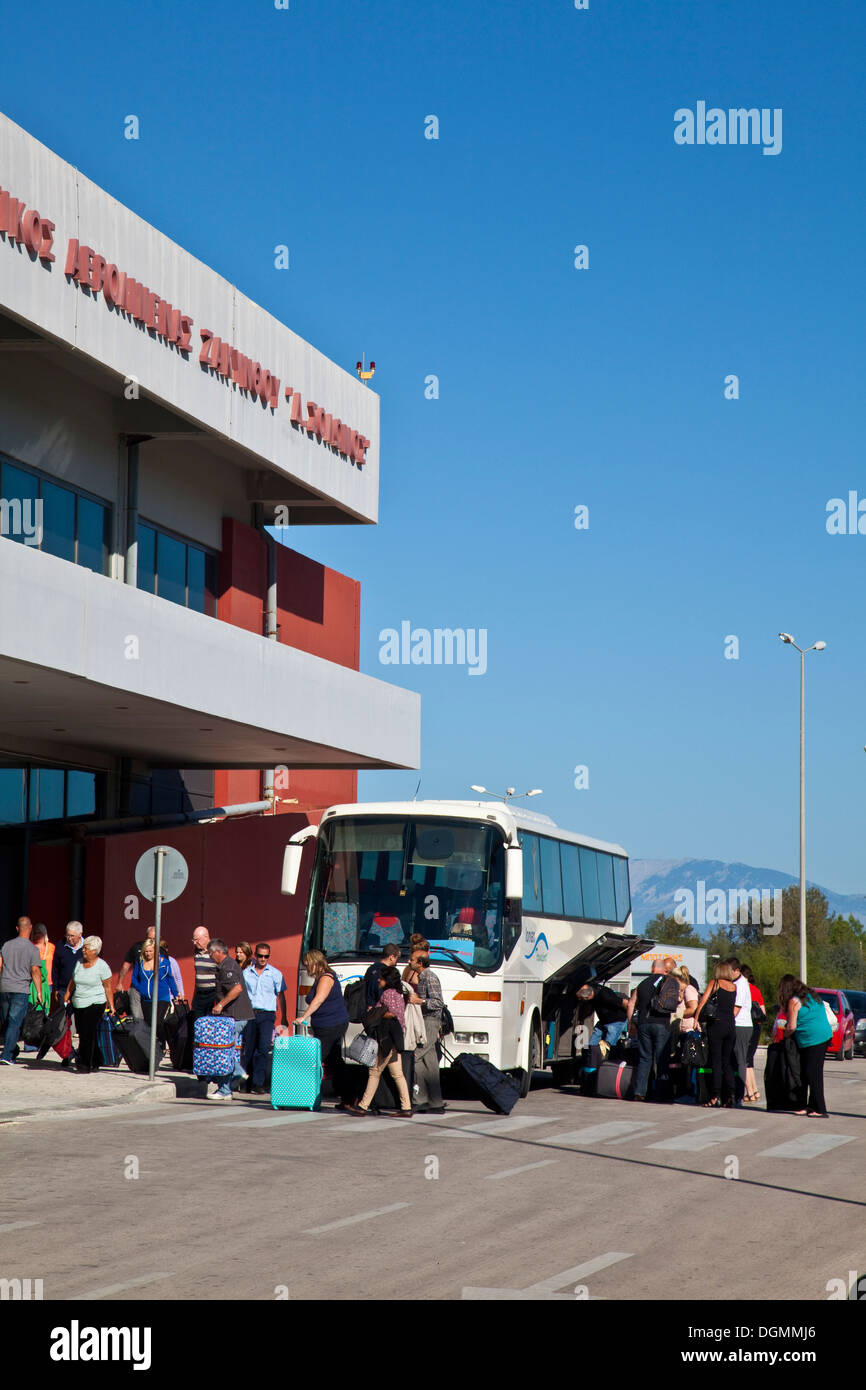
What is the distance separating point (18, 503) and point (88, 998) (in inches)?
343

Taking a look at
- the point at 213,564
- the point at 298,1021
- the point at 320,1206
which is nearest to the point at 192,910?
the point at 213,564

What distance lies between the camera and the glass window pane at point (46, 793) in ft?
94.5

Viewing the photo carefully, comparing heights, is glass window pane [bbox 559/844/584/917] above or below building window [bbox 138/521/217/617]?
below

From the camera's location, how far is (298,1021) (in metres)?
18.0

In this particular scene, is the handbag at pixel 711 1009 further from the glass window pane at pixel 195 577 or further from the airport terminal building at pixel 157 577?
the glass window pane at pixel 195 577

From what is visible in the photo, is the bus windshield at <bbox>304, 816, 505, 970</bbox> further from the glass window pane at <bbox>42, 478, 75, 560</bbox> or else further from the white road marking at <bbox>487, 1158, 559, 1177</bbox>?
the glass window pane at <bbox>42, 478, 75, 560</bbox>

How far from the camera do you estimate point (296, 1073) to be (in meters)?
18.0

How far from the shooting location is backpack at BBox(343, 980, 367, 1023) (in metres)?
18.3

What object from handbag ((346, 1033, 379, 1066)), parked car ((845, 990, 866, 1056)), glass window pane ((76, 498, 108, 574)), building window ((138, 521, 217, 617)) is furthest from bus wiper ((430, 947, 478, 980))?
parked car ((845, 990, 866, 1056))

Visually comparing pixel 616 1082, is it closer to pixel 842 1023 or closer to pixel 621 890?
pixel 621 890

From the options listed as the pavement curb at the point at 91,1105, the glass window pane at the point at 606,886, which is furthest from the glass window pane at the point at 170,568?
the pavement curb at the point at 91,1105

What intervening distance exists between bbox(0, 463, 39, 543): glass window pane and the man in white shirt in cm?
1257

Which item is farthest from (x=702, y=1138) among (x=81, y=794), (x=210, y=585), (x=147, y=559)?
(x=210, y=585)
